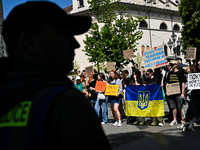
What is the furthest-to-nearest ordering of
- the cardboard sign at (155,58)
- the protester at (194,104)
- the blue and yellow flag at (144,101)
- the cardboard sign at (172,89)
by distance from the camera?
the cardboard sign at (155,58) → the blue and yellow flag at (144,101) → the cardboard sign at (172,89) → the protester at (194,104)

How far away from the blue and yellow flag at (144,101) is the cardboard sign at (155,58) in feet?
3.23

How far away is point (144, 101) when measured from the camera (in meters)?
8.90

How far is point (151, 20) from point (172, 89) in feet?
127

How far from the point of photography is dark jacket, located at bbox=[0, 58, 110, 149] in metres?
0.89

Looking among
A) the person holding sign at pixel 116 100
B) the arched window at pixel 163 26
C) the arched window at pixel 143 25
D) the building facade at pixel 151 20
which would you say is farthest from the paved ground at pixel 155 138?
the arched window at pixel 163 26

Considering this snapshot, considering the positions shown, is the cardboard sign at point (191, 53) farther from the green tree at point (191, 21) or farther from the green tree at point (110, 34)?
the green tree at point (191, 21)

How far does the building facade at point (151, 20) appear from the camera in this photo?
4318 cm

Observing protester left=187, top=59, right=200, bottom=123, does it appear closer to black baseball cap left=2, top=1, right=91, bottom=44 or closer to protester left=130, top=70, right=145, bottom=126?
protester left=130, top=70, right=145, bottom=126

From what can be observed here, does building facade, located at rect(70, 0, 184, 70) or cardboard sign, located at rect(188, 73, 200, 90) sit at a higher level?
building facade, located at rect(70, 0, 184, 70)

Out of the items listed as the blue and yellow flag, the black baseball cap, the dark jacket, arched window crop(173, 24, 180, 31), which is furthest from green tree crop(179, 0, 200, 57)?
the dark jacket

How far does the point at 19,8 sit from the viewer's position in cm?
109

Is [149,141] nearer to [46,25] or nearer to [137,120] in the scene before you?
[137,120]

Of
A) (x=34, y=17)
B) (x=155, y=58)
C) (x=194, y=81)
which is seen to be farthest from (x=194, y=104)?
(x=34, y=17)

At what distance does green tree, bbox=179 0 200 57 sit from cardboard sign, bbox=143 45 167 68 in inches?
901
